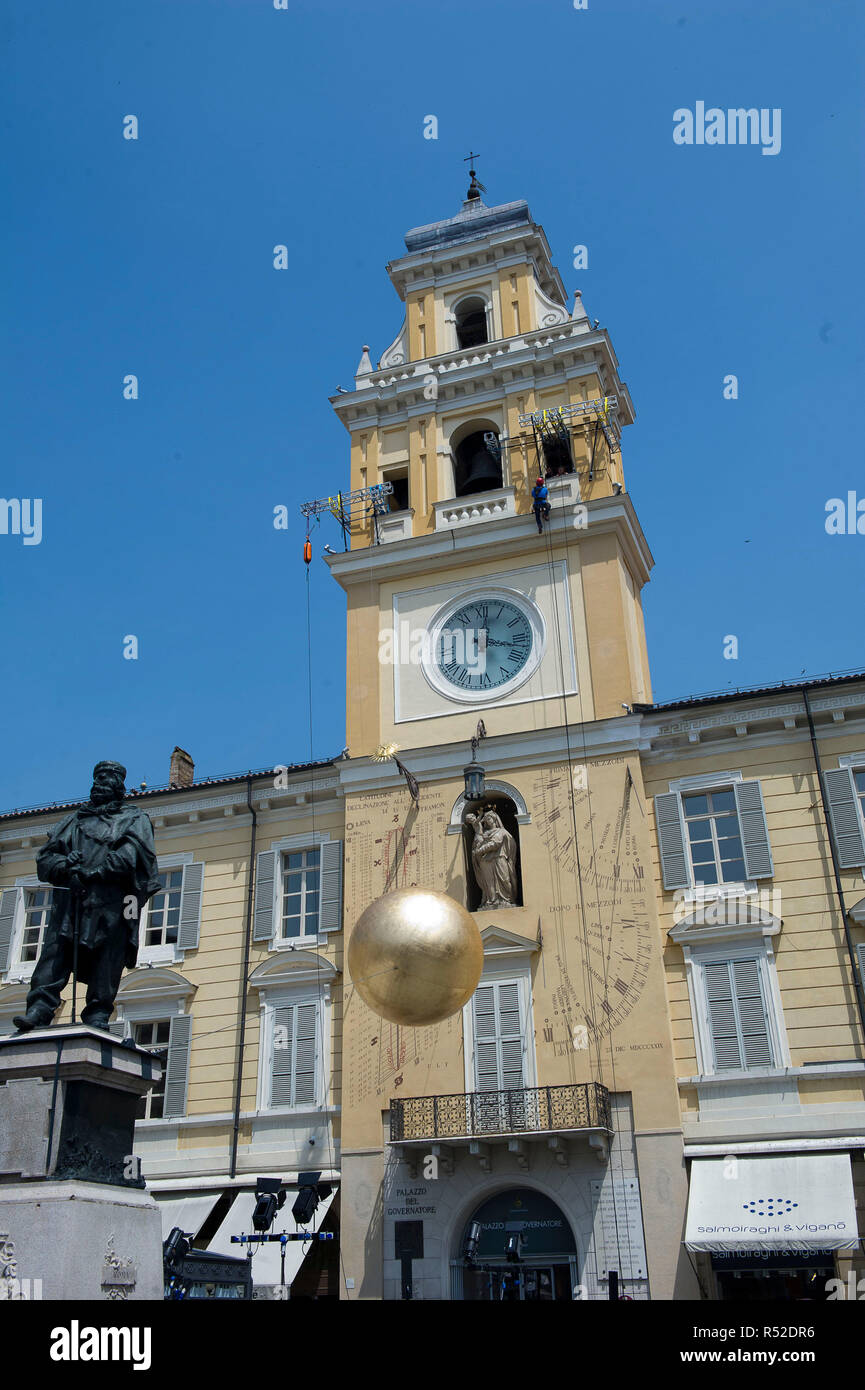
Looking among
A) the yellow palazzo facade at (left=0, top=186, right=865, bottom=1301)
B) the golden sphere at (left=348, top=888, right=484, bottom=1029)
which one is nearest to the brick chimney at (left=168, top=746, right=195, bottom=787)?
the yellow palazzo facade at (left=0, top=186, right=865, bottom=1301)

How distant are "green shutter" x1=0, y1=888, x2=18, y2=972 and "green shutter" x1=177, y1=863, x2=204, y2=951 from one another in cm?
454

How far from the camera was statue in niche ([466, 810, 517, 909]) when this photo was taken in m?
23.8

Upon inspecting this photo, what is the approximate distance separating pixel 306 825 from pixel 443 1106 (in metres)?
7.64

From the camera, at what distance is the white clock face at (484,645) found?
2591 cm

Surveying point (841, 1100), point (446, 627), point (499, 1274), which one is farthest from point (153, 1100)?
point (841, 1100)

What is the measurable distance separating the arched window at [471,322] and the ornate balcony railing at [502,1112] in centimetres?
2029

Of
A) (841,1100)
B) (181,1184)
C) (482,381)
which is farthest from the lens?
(482,381)

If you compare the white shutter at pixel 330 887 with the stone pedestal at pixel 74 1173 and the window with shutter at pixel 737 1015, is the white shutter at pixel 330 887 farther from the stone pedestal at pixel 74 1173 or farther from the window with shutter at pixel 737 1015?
the stone pedestal at pixel 74 1173

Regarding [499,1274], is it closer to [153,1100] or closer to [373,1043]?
[373,1043]

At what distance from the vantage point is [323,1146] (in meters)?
23.1

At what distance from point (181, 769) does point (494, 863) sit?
11.5 m

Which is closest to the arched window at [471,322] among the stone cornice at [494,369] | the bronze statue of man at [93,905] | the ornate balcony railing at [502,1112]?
the stone cornice at [494,369]

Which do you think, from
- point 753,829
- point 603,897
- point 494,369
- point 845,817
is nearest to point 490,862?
point 603,897

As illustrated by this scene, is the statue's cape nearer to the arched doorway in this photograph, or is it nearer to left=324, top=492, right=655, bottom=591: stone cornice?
the arched doorway
